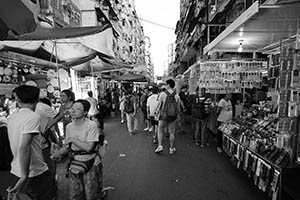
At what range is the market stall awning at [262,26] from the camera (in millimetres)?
3612

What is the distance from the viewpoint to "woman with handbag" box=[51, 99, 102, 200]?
2959 mm

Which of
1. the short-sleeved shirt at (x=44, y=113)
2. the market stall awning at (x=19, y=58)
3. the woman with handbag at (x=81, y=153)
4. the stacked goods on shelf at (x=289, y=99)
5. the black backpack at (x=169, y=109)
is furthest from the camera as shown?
the black backpack at (x=169, y=109)

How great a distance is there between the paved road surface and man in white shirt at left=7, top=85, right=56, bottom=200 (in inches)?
57.1

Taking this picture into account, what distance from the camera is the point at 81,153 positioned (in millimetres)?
3016

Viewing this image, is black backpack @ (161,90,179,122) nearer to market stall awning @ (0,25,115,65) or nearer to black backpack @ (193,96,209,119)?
black backpack @ (193,96,209,119)

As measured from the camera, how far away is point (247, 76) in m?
6.50

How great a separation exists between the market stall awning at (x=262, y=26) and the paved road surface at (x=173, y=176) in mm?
3223

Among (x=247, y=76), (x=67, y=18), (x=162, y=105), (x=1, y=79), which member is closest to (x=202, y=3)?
(x=67, y=18)

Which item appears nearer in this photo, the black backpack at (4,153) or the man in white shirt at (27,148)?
the man in white shirt at (27,148)

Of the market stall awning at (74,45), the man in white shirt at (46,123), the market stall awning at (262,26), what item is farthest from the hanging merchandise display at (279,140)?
the man in white shirt at (46,123)

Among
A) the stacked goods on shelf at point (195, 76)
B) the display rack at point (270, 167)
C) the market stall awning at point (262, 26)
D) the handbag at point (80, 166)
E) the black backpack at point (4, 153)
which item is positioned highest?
the market stall awning at point (262, 26)

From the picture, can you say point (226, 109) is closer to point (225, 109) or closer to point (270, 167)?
point (225, 109)

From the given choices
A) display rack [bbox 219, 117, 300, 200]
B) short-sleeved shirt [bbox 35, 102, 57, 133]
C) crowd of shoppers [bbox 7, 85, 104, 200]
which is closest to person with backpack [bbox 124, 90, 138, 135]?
display rack [bbox 219, 117, 300, 200]

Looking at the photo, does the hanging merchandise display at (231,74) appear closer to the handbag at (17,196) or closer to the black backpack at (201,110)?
the black backpack at (201,110)
